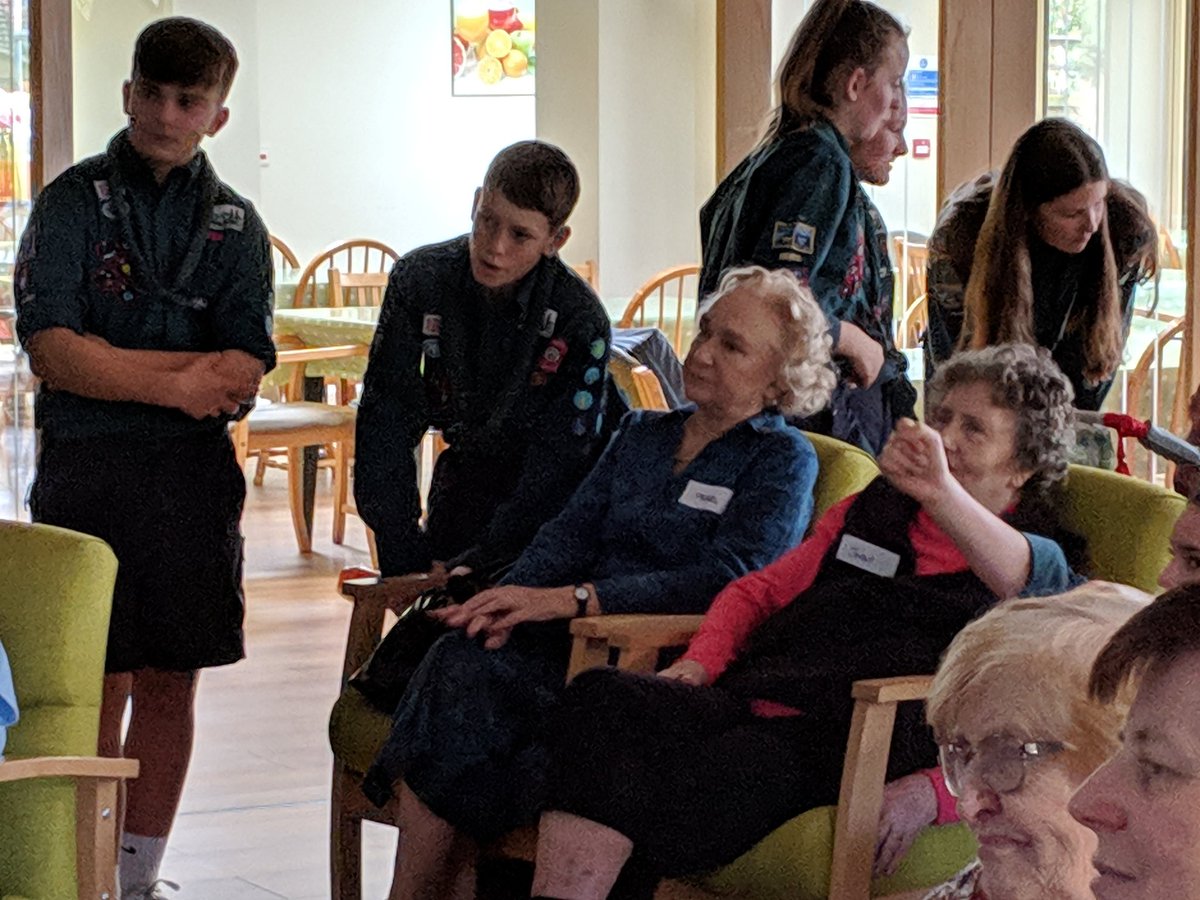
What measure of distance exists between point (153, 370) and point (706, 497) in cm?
90

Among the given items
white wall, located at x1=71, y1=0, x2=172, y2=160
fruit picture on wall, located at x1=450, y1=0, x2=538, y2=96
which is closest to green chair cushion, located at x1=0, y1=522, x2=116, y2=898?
white wall, located at x1=71, y1=0, x2=172, y2=160

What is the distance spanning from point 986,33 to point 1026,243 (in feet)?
4.93

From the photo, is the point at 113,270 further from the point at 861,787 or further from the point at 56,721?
the point at 861,787

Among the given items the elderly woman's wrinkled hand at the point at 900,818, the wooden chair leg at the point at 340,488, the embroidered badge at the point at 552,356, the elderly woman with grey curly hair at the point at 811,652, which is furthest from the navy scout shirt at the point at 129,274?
the wooden chair leg at the point at 340,488

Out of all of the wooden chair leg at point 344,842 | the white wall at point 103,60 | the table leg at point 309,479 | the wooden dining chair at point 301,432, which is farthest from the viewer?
the white wall at point 103,60

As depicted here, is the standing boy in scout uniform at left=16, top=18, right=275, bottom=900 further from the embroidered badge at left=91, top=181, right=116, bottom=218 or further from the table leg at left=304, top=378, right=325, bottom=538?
the table leg at left=304, top=378, right=325, bottom=538

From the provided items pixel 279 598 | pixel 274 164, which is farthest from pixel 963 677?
pixel 274 164

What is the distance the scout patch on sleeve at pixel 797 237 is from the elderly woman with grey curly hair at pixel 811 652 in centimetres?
44

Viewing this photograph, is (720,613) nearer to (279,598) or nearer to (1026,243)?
(1026,243)

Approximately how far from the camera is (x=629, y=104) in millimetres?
8133

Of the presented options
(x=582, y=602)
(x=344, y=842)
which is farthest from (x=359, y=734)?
(x=582, y=602)

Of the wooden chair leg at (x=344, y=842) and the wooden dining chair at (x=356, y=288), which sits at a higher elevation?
the wooden dining chair at (x=356, y=288)

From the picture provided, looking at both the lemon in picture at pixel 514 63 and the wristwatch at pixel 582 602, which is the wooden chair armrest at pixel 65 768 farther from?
the lemon in picture at pixel 514 63

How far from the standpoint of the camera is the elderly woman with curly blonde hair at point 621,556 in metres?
2.68
